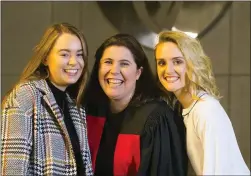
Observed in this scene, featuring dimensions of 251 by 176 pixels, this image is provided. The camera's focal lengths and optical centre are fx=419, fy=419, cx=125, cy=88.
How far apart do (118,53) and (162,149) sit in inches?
13.4

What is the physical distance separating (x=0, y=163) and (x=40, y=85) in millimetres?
250

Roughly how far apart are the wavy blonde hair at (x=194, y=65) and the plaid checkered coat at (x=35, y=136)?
38 centimetres

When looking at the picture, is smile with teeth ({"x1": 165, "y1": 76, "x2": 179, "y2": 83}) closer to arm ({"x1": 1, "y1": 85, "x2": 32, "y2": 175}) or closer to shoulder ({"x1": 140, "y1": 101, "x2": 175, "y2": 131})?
shoulder ({"x1": 140, "y1": 101, "x2": 175, "y2": 131})

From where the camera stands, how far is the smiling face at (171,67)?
123 centimetres

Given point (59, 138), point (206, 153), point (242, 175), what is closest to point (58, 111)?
point (59, 138)

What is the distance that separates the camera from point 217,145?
109 cm

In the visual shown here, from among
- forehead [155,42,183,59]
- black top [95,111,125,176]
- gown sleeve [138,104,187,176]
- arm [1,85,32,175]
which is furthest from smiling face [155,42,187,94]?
arm [1,85,32,175]

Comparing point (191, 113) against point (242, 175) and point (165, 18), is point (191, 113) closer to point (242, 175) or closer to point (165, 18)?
point (242, 175)

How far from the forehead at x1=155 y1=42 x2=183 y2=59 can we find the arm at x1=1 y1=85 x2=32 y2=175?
0.42 m

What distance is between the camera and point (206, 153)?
1093 mm

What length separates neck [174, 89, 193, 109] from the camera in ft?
4.12

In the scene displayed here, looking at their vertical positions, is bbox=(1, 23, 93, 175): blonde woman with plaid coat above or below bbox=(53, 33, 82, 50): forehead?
below

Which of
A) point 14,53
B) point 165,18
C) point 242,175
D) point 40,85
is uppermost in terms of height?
point 165,18

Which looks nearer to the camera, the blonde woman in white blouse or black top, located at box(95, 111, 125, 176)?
the blonde woman in white blouse
